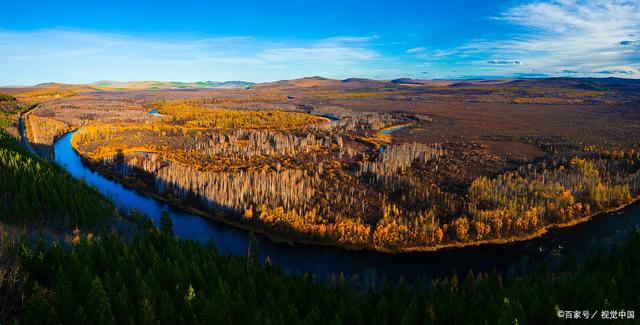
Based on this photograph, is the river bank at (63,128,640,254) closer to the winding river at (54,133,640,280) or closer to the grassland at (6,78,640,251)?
the grassland at (6,78,640,251)

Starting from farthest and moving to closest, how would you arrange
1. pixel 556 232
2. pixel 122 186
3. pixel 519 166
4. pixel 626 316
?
1. pixel 519 166
2. pixel 122 186
3. pixel 556 232
4. pixel 626 316

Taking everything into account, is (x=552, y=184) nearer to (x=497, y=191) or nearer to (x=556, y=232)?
(x=497, y=191)

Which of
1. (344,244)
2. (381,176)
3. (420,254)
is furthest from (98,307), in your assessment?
(381,176)

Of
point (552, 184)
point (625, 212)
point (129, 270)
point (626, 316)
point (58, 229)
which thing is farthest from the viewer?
point (552, 184)

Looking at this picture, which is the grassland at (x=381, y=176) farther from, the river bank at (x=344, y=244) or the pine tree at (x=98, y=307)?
the pine tree at (x=98, y=307)

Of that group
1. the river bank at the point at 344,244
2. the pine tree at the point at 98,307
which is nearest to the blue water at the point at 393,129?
the river bank at the point at 344,244

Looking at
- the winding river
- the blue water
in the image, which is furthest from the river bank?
the blue water

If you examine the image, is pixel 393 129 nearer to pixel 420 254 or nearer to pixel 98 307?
pixel 420 254

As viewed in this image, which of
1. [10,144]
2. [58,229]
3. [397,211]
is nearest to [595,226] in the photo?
[397,211]
